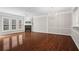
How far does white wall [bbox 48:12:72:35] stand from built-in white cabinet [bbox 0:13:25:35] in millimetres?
664

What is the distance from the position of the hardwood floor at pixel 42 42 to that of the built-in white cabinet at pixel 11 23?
0.13 metres

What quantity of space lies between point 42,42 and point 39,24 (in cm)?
44

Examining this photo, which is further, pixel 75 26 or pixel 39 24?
pixel 39 24

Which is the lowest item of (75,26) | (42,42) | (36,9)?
(42,42)

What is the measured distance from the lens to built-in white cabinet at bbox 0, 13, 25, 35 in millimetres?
1888

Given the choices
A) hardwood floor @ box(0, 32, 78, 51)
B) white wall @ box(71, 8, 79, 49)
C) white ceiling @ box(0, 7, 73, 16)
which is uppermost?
white ceiling @ box(0, 7, 73, 16)

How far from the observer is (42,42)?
2072mm

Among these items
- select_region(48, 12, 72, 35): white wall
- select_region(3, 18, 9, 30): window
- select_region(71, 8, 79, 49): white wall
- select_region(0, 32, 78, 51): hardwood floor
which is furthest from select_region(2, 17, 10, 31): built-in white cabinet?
select_region(71, 8, 79, 49): white wall

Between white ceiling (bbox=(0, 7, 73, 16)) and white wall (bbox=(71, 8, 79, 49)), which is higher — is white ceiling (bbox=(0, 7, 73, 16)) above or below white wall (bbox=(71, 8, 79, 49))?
above

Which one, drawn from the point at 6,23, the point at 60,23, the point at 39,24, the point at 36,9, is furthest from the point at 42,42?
the point at 6,23

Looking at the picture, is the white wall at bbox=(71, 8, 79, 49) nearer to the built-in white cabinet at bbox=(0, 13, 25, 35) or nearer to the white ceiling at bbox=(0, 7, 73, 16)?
the white ceiling at bbox=(0, 7, 73, 16)

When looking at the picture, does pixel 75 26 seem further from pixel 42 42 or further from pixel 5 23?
pixel 5 23
